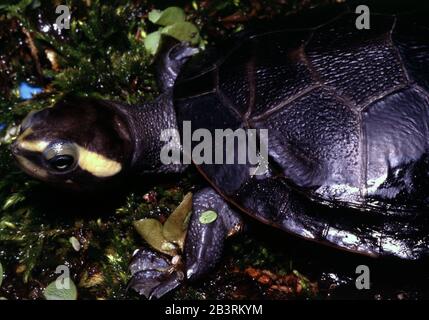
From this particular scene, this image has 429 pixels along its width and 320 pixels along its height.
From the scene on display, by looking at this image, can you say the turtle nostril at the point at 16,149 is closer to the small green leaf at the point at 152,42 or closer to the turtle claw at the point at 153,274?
the turtle claw at the point at 153,274

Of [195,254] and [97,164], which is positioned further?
Answer: [195,254]

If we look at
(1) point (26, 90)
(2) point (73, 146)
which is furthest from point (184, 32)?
(2) point (73, 146)

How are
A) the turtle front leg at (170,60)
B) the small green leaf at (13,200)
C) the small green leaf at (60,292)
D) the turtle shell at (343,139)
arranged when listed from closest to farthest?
the turtle shell at (343,139) < the small green leaf at (60,292) < the small green leaf at (13,200) < the turtle front leg at (170,60)

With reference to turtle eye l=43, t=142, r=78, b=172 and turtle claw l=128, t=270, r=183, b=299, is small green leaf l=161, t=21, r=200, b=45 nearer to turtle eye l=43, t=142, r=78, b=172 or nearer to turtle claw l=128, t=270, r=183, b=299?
turtle eye l=43, t=142, r=78, b=172

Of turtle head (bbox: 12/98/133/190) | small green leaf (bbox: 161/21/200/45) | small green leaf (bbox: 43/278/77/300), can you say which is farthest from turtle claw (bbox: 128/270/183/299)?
small green leaf (bbox: 161/21/200/45)

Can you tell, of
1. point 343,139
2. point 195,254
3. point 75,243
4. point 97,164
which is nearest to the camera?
point 343,139

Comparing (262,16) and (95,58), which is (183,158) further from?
(262,16)

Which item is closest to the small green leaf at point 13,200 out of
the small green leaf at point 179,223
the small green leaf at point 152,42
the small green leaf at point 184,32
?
the small green leaf at point 179,223

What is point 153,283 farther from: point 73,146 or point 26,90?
point 26,90
